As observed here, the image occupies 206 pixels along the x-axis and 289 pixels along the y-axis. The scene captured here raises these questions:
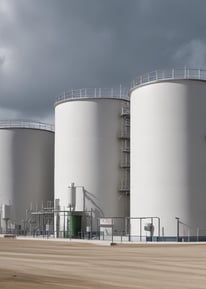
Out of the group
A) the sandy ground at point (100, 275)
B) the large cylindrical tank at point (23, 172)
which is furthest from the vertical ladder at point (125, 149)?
the sandy ground at point (100, 275)

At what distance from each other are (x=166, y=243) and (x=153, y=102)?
1173cm

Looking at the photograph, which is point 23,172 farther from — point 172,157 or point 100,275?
point 100,275

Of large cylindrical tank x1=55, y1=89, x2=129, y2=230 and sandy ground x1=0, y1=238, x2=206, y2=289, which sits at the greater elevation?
large cylindrical tank x1=55, y1=89, x2=129, y2=230

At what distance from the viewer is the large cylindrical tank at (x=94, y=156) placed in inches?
2311

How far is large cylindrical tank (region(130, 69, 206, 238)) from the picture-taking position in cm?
4981

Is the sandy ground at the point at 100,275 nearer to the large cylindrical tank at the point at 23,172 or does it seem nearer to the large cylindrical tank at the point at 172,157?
the large cylindrical tank at the point at 172,157

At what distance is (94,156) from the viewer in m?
58.9

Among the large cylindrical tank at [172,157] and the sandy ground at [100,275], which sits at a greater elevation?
the large cylindrical tank at [172,157]

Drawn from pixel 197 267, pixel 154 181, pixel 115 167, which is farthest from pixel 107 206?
pixel 197 267

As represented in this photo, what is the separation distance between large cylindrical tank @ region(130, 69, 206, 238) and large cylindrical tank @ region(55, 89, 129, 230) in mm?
6468

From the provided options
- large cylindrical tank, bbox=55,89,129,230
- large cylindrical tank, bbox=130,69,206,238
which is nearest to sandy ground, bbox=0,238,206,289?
large cylindrical tank, bbox=130,69,206,238

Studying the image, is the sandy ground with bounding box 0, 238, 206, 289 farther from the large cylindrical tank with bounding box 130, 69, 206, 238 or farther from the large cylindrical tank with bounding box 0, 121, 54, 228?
the large cylindrical tank with bounding box 0, 121, 54, 228

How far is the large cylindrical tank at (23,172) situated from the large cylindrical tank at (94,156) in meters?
8.11

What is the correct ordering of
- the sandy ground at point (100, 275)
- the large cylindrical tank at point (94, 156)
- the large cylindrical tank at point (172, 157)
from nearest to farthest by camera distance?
the sandy ground at point (100, 275) → the large cylindrical tank at point (172, 157) → the large cylindrical tank at point (94, 156)
